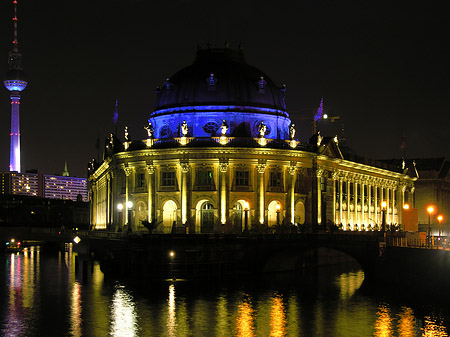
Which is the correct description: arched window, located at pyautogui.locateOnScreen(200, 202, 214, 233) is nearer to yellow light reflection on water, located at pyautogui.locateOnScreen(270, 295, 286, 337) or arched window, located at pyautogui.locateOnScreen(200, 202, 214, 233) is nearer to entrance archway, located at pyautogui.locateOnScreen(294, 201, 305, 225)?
entrance archway, located at pyautogui.locateOnScreen(294, 201, 305, 225)

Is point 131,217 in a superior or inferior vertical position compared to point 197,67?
inferior

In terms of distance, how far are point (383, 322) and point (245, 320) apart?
1064cm

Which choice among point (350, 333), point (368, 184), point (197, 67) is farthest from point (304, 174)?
point (350, 333)


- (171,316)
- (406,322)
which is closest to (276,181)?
(171,316)

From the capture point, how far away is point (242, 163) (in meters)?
104

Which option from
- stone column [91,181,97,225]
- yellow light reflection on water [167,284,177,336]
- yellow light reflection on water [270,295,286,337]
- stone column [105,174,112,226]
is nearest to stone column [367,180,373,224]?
stone column [105,174,112,226]

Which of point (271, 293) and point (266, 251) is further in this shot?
point (266, 251)

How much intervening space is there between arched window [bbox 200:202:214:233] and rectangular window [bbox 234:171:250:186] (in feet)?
16.6

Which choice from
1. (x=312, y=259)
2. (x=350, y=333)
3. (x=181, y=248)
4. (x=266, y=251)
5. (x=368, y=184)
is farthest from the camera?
(x=368, y=184)

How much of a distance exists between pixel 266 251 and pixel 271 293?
41.9ft

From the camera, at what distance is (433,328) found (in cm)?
5500

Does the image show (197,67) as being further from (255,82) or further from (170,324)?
(170,324)

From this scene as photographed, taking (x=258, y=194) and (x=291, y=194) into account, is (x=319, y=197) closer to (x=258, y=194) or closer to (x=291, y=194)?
(x=291, y=194)

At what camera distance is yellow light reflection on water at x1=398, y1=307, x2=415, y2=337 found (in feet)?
176
